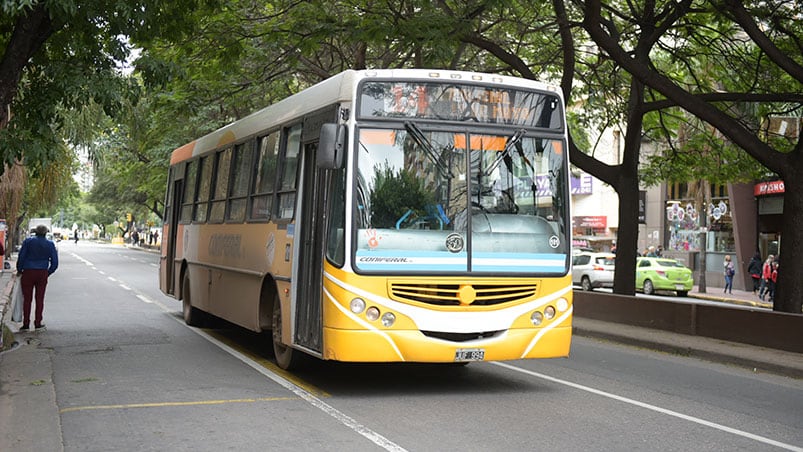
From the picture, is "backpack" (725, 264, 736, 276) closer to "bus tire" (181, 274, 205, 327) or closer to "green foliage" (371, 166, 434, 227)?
"bus tire" (181, 274, 205, 327)

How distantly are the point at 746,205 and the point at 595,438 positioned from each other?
127 ft

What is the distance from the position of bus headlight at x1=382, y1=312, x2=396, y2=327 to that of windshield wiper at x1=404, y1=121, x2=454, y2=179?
148cm

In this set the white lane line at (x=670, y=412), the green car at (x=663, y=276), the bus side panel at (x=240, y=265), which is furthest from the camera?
the green car at (x=663, y=276)

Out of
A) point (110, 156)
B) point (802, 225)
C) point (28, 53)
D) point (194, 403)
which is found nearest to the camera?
point (194, 403)

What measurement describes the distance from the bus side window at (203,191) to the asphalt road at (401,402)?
213 cm

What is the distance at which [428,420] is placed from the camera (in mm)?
8508

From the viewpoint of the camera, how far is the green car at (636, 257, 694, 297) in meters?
39.0

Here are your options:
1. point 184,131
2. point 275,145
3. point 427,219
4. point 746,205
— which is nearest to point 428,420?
point 427,219

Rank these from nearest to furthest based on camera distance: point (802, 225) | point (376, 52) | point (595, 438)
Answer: point (595, 438), point (802, 225), point (376, 52)

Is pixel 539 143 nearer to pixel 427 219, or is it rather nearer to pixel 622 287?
pixel 427 219

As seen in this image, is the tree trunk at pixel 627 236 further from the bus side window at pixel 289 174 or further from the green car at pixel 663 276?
the green car at pixel 663 276

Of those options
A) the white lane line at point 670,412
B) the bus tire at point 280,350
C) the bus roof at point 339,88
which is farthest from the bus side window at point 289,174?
the white lane line at point 670,412

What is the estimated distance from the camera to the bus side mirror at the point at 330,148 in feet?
30.7

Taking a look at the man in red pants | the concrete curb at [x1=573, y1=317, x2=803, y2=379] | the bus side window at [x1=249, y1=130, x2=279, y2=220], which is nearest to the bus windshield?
the bus side window at [x1=249, y1=130, x2=279, y2=220]
